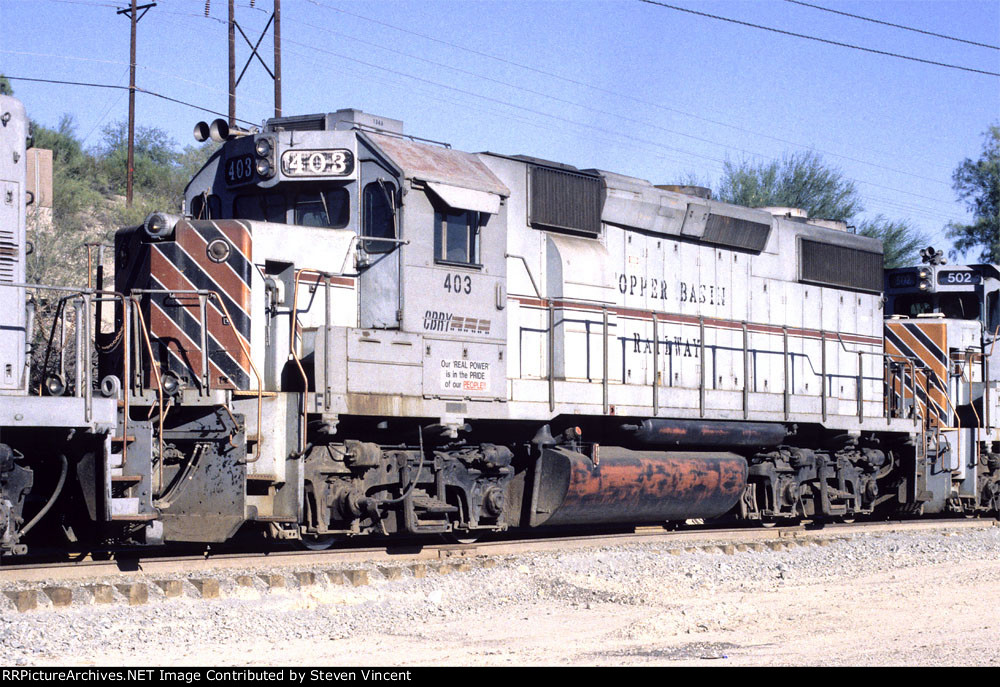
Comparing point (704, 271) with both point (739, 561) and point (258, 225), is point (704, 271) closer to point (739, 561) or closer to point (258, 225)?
point (739, 561)

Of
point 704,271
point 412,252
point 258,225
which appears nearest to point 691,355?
point 704,271

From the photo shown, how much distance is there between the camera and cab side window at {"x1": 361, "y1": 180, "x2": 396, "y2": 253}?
31.7 feet

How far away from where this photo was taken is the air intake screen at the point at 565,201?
36.4ft

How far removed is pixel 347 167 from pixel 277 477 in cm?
263

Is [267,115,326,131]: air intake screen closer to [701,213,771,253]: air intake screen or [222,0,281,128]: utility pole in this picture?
[701,213,771,253]: air intake screen

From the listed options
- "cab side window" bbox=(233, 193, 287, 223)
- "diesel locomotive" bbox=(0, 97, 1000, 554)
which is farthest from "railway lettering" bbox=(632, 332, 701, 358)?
"cab side window" bbox=(233, 193, 287, 223)

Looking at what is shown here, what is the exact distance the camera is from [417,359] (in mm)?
9688

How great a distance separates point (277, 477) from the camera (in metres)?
8.85

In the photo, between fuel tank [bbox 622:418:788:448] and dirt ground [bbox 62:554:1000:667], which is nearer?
dirt ground [bbox 62:554:1000:667]

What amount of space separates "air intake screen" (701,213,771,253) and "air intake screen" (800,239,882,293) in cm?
84

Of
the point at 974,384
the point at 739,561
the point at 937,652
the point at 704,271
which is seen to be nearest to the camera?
the point at 937,652

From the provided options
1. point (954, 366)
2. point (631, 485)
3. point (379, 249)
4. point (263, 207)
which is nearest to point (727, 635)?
point (379, 249)

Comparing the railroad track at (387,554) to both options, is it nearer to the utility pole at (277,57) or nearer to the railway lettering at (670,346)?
the railway lettering at (670,346)

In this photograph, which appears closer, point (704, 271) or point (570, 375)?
point (570, 375)
